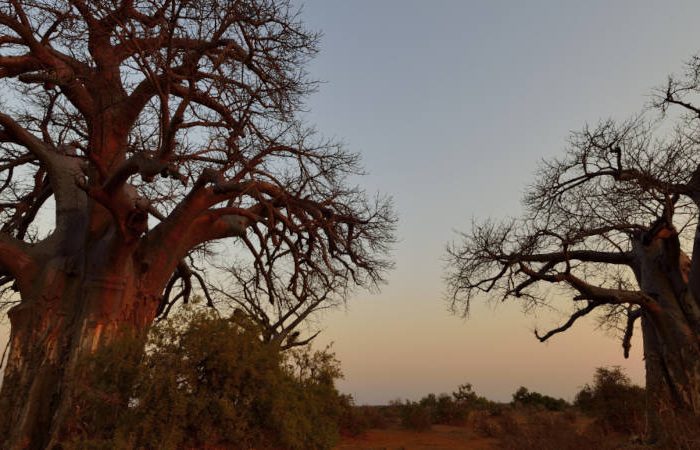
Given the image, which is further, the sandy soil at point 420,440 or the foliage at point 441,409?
the foliage at point 441,409

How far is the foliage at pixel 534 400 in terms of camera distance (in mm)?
24312

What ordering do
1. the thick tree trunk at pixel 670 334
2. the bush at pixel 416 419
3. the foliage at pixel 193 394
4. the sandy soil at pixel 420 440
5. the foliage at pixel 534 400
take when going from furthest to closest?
the foliage at pixel 534 400, the bush at pixel 416 419, the sandy soil at pixel 420 440, the thick tree trunk at pixel 670 334, the foliage at pixel 193 394

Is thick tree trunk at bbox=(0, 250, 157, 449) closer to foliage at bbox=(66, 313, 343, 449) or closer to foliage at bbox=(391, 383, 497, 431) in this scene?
foliage at bbox=(66, 313, 343, 449)

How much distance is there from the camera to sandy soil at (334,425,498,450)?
1244 cm

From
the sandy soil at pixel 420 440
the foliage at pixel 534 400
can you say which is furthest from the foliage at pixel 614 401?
Result: the foliage at pixel 534 400

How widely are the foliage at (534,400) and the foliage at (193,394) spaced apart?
21.3 metres

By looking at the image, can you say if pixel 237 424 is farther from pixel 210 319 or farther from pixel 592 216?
pixel 592 216

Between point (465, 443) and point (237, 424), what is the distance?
9892mm

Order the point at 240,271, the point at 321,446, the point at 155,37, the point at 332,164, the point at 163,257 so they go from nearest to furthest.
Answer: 1. the point at 321,446
2. the point at 155,37
3. the point at 163,257
4. the point at 332,164
5. the point at 240,271

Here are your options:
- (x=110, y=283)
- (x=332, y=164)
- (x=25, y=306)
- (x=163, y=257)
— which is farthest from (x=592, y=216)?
(x=25, y=306)

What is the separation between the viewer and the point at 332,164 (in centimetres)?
945

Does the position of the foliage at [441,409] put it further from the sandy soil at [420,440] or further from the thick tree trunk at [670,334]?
the thick tree trunk at [670,334]

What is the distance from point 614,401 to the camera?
14.7 meters

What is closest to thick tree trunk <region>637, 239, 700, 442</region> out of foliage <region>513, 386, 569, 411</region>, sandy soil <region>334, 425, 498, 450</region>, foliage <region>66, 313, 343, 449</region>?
sandy soil <region>334, 425, 498, 450</region>
